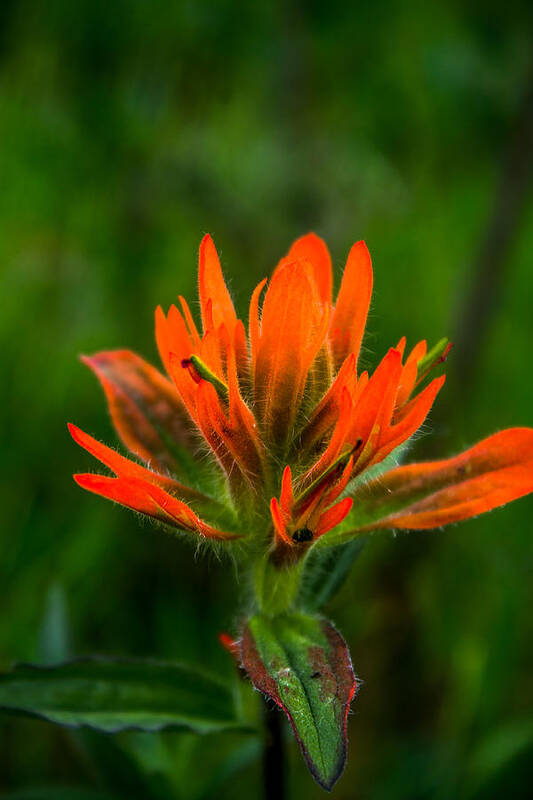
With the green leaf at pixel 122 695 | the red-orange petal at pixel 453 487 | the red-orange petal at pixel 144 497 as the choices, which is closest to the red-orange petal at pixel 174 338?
the red-orange petal at pixel 144 497

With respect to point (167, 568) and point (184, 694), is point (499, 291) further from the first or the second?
point (184, 694)

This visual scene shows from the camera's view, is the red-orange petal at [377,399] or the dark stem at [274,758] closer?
the red-orange petal at [377,399]

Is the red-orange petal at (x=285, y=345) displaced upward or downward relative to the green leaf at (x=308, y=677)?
upward

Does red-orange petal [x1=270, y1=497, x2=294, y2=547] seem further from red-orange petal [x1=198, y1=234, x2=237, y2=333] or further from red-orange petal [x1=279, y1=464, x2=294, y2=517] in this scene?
red-orange petal [x1=198, y1=234, x2=237, y2=333]

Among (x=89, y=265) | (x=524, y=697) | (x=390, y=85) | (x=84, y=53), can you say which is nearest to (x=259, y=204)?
(x=89, y=265)

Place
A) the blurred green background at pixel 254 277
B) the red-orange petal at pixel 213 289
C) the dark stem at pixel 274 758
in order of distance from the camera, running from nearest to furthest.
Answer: the red-orange petal at pixel 213 289 < the dark stem at pixel 274 758 < the blurred green background at pixel 254 277

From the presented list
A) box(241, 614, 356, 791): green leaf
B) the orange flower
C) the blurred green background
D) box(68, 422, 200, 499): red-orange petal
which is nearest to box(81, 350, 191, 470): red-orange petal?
the orange flower

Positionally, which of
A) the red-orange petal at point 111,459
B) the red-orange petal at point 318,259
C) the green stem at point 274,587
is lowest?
the green stem at point 274,587

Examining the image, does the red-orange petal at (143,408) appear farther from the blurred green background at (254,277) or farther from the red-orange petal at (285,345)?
the blurred green background at (254,277)
